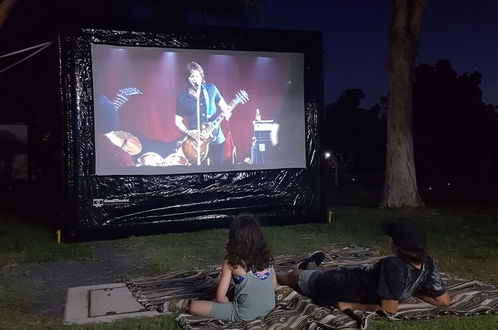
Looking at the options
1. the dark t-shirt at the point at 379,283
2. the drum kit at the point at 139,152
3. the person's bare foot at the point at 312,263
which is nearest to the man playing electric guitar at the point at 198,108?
the drum kit at the point at 139,152

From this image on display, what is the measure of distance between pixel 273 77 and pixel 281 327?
6.79 meters

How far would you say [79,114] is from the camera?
31.4ft

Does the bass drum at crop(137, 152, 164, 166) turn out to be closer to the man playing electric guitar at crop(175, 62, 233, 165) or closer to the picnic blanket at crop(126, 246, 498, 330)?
the man playing electric guitar at crop(175, 62, 233, 165)

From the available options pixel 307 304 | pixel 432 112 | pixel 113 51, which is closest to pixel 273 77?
pixel 113 51

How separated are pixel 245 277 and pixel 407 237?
1.34 meters

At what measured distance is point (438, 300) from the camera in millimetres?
5242

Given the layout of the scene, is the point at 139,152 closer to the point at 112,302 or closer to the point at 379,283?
the point at 112,302

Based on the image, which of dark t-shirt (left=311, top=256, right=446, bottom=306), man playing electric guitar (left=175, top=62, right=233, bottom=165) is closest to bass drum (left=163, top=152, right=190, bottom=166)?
man playing electric guitar (left=175, top=62, right=233, bottom=165)

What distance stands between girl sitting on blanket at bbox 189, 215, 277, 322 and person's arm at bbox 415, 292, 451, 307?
1359 mm

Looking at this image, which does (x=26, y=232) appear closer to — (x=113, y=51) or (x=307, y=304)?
(x=113, y=51)

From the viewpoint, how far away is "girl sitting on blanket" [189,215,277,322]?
490 cm

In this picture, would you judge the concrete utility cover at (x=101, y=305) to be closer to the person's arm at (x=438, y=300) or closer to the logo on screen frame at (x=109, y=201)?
the person's arm at (x=438, y=300)

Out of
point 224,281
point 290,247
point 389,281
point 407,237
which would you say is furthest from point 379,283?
point 290,247

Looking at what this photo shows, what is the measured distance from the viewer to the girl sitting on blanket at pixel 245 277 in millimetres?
4898
